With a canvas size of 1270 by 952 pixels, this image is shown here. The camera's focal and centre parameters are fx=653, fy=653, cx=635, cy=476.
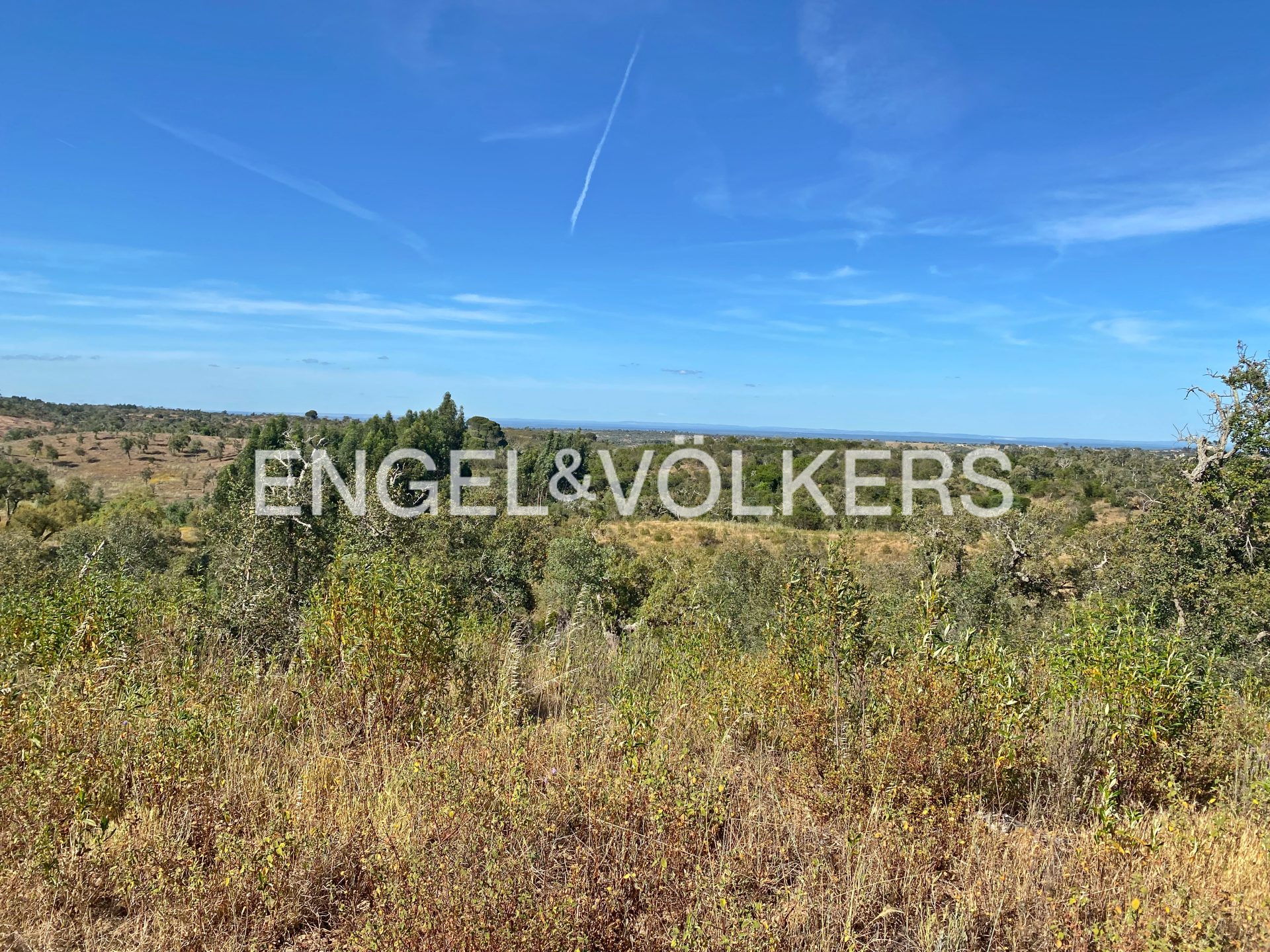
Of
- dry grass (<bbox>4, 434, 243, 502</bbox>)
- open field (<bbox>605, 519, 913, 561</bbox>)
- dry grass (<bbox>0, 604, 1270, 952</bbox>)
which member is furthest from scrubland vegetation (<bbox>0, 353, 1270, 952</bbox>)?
dry grass (<bbox>4, 434, 243, 502</bbox>)

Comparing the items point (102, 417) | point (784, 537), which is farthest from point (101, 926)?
point (102, 417)

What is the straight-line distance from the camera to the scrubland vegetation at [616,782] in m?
2.47

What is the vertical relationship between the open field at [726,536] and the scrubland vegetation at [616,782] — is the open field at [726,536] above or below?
below

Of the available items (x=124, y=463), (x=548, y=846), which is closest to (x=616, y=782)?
(x=548, y=846)

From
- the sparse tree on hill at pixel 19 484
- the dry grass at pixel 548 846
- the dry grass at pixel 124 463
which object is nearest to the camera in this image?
the dry grass at pixel 548 846

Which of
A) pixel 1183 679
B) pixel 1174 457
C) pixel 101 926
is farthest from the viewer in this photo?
pixel 1174 457

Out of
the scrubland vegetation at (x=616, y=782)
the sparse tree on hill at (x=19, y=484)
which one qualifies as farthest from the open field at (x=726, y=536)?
the sparse tree on hill at (x=19, y=484)

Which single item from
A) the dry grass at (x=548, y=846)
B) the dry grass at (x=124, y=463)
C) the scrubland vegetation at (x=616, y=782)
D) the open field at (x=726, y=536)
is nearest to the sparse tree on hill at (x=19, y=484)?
the dry grass at (x=124, y=463)

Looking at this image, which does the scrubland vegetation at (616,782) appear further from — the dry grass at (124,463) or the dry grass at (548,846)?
the dry grass at (124,463)

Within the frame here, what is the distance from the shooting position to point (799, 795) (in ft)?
11.1

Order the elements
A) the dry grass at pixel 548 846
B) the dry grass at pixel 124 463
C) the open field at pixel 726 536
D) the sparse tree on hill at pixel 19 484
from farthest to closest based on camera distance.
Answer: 1. the dry grass at pixel 124 463
2. the sparse tree on hill at pixel 19 484
3. the open field at pixel 726 536
4. the dry grass at pixel 548 846

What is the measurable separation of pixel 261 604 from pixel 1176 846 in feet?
29.8

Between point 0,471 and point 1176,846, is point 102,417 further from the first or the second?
point 1176,846

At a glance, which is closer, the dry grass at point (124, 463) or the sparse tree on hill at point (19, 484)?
the sparse tree on hill at point (19, 484)
